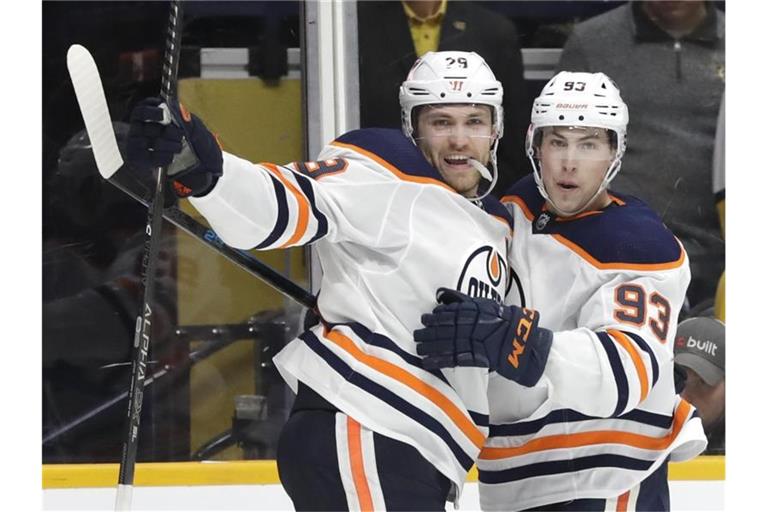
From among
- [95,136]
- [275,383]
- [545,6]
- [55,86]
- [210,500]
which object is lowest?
[210,500]

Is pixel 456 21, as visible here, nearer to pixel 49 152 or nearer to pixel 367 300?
pixel 49 152

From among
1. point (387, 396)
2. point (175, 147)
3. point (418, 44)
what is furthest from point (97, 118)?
point (418, 44)

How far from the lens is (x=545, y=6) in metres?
3.06

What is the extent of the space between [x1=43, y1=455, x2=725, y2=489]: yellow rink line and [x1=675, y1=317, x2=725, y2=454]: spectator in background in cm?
21

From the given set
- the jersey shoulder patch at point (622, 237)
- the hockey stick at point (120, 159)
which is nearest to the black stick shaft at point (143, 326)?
the hockey stick at point (120, 159)

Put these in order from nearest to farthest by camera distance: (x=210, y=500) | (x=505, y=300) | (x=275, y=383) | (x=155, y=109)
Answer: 1. (x=155, y=109)
2. (x=505, y=300)
3. (x=210, y=500)
4. (x=275, y=383)

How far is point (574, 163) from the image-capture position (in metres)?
1.95

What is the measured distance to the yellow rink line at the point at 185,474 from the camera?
9.29ft

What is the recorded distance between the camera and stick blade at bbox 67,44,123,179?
5.49ft

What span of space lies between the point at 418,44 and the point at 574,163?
1.02 meters

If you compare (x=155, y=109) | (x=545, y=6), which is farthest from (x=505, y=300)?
(x=545, y=6)

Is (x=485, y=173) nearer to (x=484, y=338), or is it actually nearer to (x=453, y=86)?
(x=453, y=86)

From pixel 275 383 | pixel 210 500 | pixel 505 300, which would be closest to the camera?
pixel 505 300
